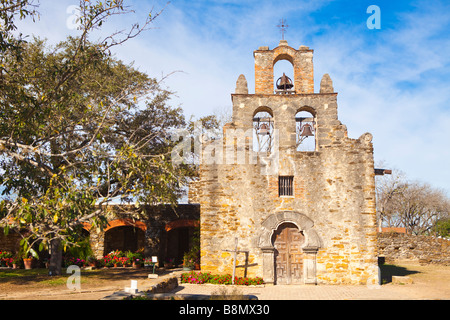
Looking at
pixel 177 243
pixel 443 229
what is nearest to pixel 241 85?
pixel 177 243

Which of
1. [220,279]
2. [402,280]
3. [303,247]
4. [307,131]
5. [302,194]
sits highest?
[307,131]

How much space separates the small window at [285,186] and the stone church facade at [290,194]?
0.12 ft

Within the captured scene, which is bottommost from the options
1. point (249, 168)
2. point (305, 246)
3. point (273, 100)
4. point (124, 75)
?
point (305, 246)

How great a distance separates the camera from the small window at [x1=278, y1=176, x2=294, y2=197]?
45.2 feet

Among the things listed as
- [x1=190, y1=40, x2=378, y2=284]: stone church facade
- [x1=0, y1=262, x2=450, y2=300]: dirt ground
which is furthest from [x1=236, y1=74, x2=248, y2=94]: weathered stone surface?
[x1=0, y1=262, x2=450, y2=300]: dirt ground

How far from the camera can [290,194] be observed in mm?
13773

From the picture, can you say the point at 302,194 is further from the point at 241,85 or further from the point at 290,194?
the point at 241,85

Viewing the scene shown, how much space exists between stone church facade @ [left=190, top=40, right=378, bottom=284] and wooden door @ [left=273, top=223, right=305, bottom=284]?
0.11 feet

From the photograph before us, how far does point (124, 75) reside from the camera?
56.0 feet

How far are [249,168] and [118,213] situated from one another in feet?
27.2

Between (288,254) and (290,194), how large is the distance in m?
2.16

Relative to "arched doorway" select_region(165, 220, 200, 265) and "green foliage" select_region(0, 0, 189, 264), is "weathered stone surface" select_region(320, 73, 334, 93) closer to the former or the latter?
"green foliage" select_region(0, 0, 189, 264)
